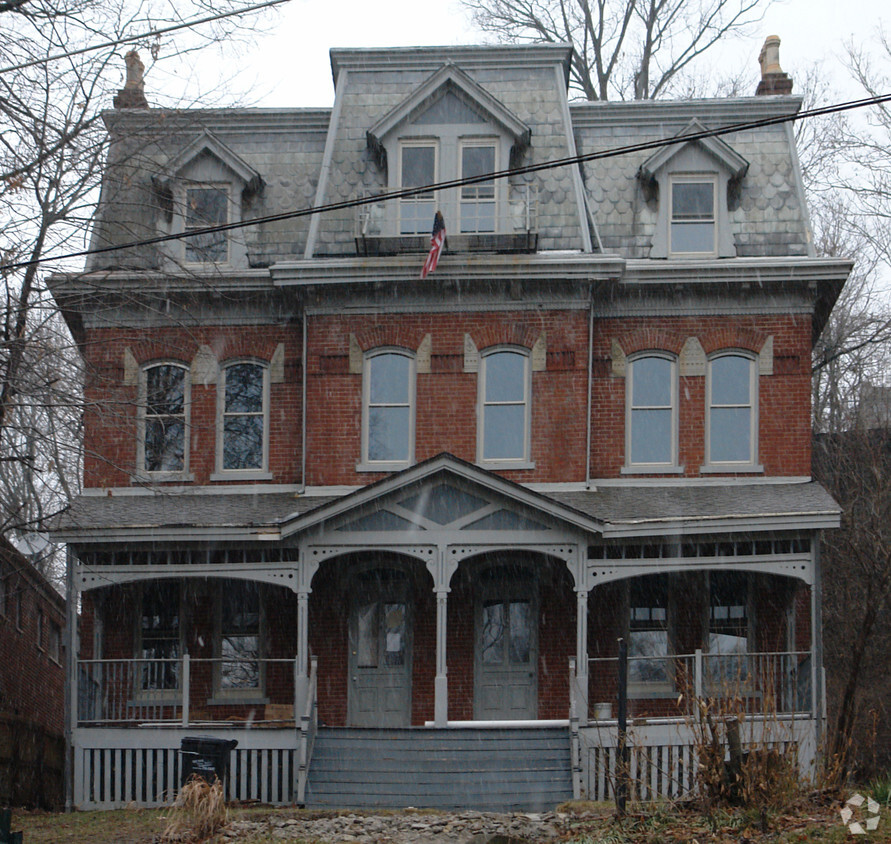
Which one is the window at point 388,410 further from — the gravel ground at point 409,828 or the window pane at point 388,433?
the gravel ground at point 409,828

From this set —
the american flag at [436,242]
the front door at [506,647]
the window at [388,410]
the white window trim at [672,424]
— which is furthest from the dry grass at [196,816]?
the white window trim at [672,424]

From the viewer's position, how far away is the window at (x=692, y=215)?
21969 mm

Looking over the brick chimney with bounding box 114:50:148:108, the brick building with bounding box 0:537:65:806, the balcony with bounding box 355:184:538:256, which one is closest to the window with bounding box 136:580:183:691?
the brick building with bounding box 0:537:65:806

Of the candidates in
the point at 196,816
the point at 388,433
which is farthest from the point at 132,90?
the point at 196,816

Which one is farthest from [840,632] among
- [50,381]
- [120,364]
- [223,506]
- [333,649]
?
[50,381]

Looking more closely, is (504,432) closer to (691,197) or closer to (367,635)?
(367,635)

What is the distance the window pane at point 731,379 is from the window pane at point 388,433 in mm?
4816

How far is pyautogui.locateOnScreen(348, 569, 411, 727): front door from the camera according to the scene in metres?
20.5

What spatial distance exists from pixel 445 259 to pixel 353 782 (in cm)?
798

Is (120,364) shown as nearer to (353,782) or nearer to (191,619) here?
(191,619)

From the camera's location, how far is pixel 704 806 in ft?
37.8

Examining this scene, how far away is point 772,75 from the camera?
24188 mm

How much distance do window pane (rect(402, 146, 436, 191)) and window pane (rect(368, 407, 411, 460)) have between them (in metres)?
3.74

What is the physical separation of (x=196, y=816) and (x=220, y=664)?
776 cm
